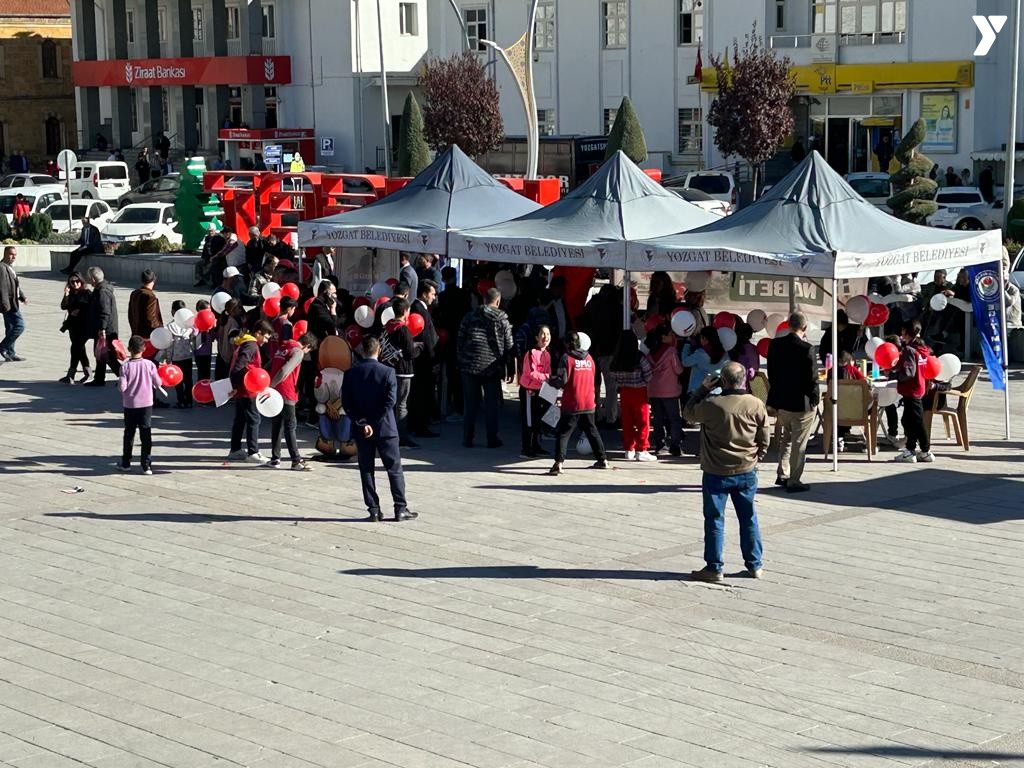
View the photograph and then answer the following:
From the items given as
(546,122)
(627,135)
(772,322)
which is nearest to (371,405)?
(772,322)

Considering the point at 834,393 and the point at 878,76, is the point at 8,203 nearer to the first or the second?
the point at 878,76

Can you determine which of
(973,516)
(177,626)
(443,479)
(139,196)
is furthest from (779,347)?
(139,196)

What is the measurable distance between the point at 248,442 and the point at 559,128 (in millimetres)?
40420

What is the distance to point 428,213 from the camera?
19.2 meters

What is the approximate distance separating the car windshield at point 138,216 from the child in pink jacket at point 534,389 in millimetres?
24770

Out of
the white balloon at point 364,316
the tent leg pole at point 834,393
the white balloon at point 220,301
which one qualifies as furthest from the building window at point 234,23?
the tent leg pole at point 834,393

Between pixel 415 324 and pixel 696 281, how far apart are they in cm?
323

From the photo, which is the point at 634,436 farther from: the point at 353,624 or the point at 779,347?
the point at 353,624

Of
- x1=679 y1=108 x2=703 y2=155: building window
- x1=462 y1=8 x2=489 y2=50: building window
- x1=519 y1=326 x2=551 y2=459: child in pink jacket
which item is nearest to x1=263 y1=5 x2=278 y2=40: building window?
x1=462 y1=8 x2=489 y2=50: building window

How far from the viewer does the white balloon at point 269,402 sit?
15414 mm

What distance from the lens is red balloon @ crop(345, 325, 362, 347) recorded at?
17328 mm

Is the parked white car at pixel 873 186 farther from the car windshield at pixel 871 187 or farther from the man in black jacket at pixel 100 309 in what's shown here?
the man in black jacket at pixel 100 309

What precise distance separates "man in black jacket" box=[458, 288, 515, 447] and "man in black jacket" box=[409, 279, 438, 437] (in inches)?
18.9

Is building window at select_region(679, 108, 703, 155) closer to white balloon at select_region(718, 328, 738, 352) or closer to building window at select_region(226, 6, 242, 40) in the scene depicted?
building window at select_region(226, 6, 242, 40)
